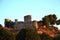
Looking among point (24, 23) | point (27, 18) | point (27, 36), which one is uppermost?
point (27, 18)

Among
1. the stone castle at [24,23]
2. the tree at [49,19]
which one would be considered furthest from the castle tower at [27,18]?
the tree at [49,19]

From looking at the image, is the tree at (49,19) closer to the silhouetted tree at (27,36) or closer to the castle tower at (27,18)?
the castle tower at (27,18)

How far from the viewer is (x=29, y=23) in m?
62.3

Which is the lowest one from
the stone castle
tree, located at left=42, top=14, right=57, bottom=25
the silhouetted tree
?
the silhouetted tree

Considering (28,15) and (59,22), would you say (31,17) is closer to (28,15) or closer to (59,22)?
(28,15)

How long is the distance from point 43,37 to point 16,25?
22.1m

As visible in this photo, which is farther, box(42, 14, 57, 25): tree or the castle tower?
box(42, 14, 57, 25): tree

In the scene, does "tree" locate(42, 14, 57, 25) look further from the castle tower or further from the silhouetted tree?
the silhouetted tree

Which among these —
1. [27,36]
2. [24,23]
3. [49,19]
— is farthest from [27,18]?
[27,36]

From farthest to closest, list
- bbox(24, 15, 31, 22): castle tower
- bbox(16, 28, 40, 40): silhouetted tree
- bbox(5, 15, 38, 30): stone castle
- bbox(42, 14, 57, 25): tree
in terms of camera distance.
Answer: bbox(42, 14, 57, 25): tree
bbox(24, 15, 31, 22): castle tower
bbox(5, 15, 38, 30): stone castle
bbox(16, 28, 40, 40): silhouetted tree

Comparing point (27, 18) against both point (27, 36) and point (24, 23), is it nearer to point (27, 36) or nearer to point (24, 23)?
point (24, 23)

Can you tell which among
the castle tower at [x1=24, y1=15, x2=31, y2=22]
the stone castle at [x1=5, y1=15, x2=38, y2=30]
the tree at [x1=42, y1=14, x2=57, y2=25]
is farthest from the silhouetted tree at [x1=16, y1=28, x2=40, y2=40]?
the tree at [x1=42, y1=14, x2=57, y2=25]

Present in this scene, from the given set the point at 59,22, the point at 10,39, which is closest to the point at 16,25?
the point at 59,22

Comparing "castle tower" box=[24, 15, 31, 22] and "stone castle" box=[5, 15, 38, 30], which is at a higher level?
"castle tower" box=[24, 15, 31, 22]
